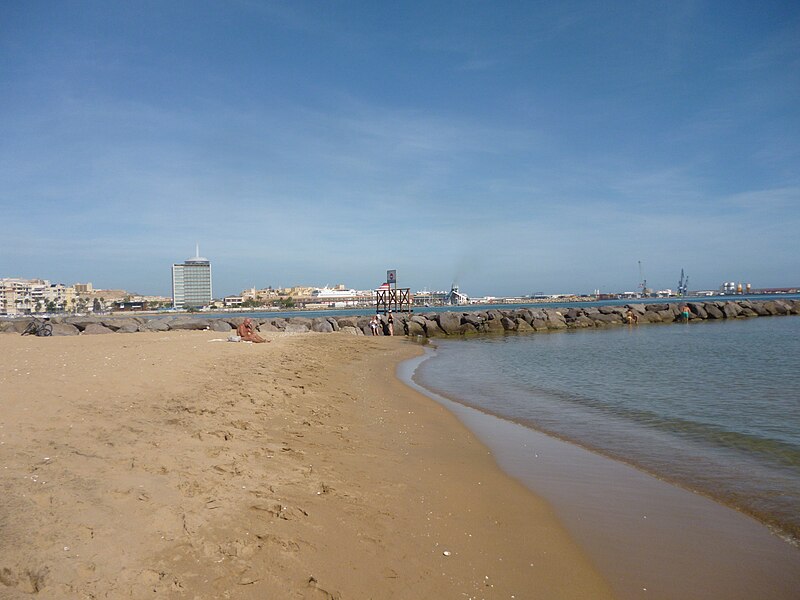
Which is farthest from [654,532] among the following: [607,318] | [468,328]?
[607,318]

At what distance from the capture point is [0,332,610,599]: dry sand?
286cm

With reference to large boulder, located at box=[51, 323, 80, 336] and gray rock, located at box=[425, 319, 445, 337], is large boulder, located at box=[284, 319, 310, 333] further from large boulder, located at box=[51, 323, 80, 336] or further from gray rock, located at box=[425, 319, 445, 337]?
large boulder, located at box=[51, 323, 80, 336]

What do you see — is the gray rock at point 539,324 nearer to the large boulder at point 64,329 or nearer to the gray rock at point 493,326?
the gray rock at point 493,326

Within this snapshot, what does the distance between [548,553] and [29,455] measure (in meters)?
4.18

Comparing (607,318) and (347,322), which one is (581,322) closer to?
(607,318)

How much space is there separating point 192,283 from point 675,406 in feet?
449

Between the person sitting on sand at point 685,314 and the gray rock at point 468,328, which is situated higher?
the person sitting on sand at point 685,314

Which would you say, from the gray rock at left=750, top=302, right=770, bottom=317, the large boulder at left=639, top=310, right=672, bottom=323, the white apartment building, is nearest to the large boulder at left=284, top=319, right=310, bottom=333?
the large boulder at left=639, top=310, right=672, bottom=323

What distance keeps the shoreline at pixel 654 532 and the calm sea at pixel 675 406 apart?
399 mm

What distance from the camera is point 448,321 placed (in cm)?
3653

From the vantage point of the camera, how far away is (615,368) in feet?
52.1

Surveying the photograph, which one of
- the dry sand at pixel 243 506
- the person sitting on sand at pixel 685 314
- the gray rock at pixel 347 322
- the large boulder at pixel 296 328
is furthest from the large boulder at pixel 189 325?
the person sitting on sand at pixel 685 314

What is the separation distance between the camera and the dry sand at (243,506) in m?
2.86

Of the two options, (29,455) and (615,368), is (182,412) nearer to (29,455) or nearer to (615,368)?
(29,455)
